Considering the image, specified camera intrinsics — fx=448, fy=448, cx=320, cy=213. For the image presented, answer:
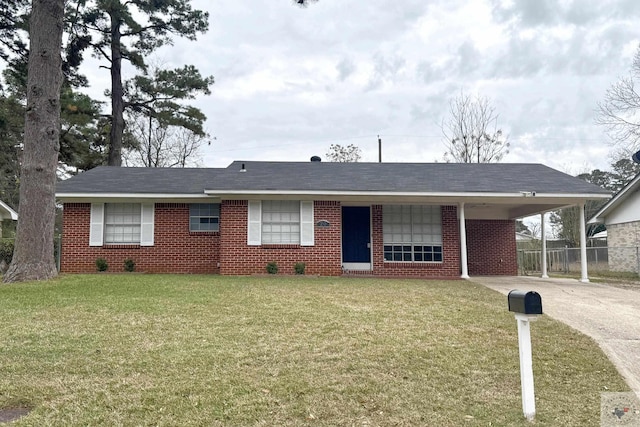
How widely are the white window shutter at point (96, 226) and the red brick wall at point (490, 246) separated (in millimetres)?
12584

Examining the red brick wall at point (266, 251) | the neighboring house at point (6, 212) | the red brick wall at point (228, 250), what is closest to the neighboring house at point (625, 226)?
the red brick wall at point (228, 250)

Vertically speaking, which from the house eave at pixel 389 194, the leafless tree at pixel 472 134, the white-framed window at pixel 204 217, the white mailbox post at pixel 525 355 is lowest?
the white mailbox post at pixel 525 355

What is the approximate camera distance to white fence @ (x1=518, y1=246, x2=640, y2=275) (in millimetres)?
18781

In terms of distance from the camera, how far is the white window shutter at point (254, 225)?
13.2 metres

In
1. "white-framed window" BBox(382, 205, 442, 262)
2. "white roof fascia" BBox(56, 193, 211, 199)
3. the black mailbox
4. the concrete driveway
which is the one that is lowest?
the concrete driveway

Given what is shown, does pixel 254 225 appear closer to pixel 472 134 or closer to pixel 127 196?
pixel 127 196

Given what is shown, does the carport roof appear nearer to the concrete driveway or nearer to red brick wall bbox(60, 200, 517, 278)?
red brick wall bbox(60, 200, 517, 278)

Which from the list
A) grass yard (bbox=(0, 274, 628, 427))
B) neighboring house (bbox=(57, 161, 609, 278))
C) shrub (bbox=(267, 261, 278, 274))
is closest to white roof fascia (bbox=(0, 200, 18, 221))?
neighboring house (bbox=(57, 161, 609, 278))

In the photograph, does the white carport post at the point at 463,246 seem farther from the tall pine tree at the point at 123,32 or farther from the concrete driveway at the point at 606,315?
the tall pine tree at the point at 123,32

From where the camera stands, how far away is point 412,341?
17.4 feet

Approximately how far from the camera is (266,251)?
13.2 metres

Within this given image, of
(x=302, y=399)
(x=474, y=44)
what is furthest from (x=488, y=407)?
(x=474, y=44)

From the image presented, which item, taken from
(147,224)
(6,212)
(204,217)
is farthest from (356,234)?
(6,212)

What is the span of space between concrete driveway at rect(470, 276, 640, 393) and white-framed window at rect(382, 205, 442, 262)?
9.92ft
